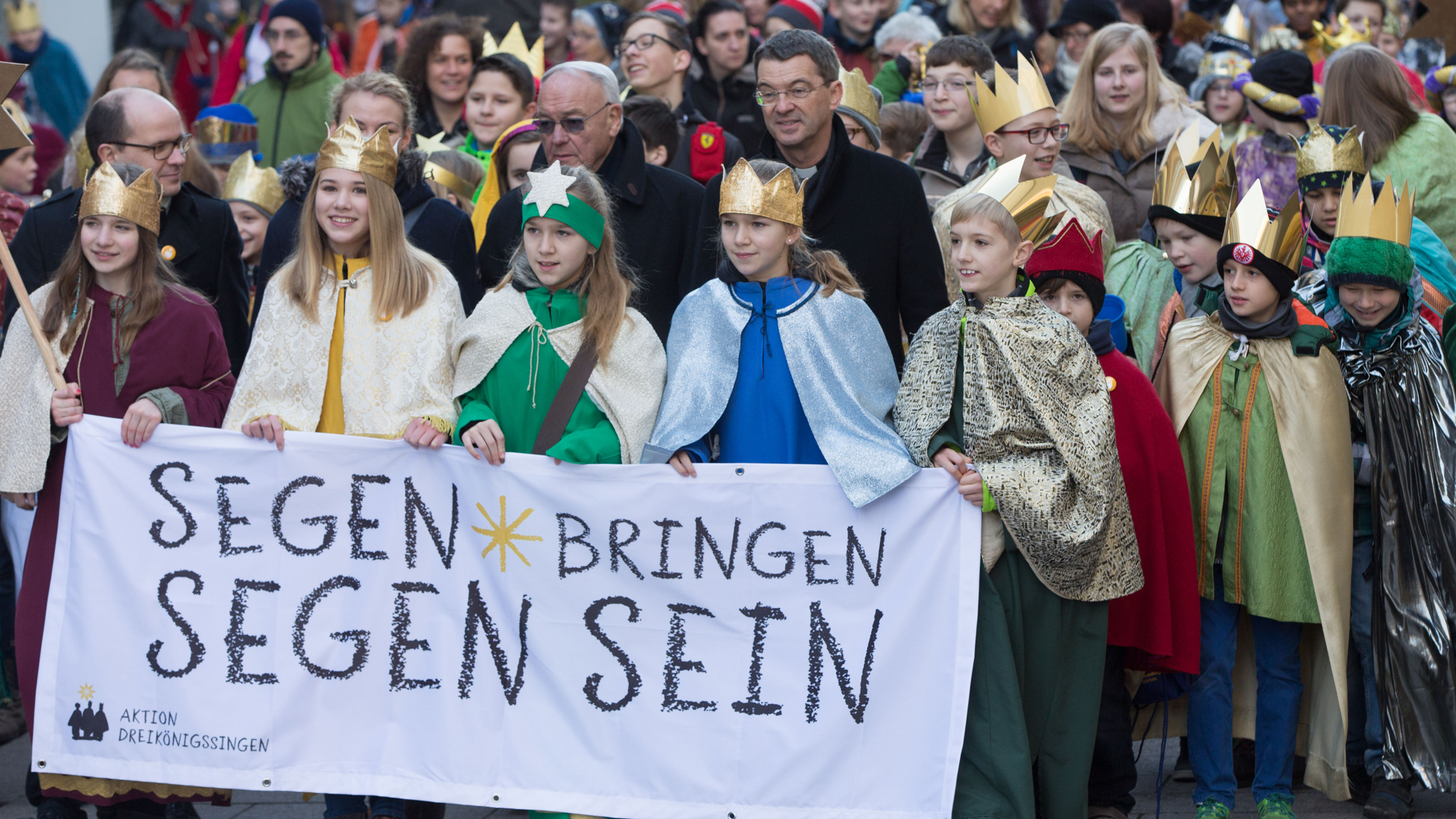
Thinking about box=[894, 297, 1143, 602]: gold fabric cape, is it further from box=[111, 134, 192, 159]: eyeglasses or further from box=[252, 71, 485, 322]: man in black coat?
box=[111, 134, 192, 159]: eyeglasses

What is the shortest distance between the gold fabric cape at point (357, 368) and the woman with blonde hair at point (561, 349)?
9 cm

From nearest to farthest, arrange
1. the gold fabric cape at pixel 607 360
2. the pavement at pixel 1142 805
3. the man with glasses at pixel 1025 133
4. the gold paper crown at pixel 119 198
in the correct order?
the gold fabric cape at pixel 607 360, the gold paper crown at pixel 119 198, the pavement at pixel 1142 805, the man with glasses at pixel 1025 133

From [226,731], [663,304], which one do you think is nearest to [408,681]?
[226,731]

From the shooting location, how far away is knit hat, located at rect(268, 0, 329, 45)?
29.3 feet

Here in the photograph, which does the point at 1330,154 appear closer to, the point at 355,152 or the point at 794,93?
the point at 794,93

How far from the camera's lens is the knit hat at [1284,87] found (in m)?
7.05

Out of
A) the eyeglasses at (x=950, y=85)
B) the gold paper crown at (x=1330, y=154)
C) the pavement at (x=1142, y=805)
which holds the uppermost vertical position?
the eyeglasses at (x=950, y=85)

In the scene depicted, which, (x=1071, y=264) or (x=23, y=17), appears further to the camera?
(x=23, y=17)

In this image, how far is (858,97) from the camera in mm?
7234

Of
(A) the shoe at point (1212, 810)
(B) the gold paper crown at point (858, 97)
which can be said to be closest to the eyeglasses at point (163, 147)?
(B) the gold paper crown at point (858, 97)

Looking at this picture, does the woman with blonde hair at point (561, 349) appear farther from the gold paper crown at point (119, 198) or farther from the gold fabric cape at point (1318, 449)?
the gold fabric cape at point (1318, 449)

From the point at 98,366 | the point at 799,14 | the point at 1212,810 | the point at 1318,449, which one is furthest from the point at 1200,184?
the point at 799,14

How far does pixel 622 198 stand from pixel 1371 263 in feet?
8.73

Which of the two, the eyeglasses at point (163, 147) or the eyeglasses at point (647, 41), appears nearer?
the eyeglasses at point (163, 147)
